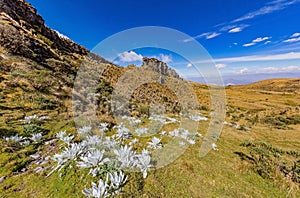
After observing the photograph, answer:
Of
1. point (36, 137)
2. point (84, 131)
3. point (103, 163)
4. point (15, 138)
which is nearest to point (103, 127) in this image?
point (84, 131)

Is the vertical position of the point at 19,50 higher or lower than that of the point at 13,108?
higher

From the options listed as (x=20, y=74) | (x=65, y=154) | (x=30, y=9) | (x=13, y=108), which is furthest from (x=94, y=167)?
(x=30, y=9)

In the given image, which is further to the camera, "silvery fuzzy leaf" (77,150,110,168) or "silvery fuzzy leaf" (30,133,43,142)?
"silvery fuzzy leaf" (30,133,43,142)

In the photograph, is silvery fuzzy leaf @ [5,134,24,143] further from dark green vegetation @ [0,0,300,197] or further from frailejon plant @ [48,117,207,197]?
frailejon plant @ [48,117,207,197]

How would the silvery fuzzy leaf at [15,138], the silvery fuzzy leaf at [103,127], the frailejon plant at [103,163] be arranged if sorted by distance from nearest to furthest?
1. the frailejon plant at [103,163]
2. the silvery fuzzy leaf at [15,138]
3. the silvery fuzzy leaf at [103,127]

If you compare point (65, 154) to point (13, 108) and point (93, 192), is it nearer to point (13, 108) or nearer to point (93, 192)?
point (93, 192)

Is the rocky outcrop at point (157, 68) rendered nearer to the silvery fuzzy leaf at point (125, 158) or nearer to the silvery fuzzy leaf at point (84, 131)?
the silvery fuzzy leaf at point (84, 131)

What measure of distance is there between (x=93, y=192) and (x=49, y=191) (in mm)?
1427

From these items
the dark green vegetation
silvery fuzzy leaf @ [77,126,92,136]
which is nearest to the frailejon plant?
the dark green vegetation

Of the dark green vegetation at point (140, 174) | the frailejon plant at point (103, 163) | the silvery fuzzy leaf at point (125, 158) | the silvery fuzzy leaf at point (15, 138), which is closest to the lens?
the frailejon plant at point (103, 163)

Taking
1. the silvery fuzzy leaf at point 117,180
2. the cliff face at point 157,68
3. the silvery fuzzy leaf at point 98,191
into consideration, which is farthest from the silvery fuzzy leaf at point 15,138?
the cliff face at point 157,68

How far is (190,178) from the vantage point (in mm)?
5648

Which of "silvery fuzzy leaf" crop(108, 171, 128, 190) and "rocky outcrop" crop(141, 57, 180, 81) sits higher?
"rocky outcrop" crop(141, 57, 180, 81)

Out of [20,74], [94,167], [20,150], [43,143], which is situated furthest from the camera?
[20,74]
